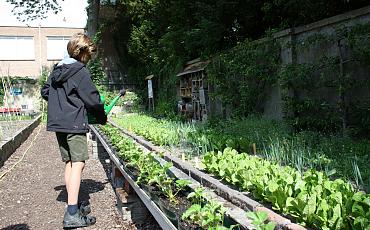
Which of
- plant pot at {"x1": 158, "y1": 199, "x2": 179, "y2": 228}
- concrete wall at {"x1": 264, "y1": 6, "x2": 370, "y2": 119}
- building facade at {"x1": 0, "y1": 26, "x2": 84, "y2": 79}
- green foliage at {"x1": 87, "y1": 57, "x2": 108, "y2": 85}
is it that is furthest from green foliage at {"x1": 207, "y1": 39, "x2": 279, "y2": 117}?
building facade at {"x1": 0, "y1": 26, "x2": 84, "y2": 79}

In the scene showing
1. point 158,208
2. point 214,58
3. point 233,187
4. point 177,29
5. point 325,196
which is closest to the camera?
point 325,196

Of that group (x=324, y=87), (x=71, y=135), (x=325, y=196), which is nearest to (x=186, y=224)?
(x=325, y=196)

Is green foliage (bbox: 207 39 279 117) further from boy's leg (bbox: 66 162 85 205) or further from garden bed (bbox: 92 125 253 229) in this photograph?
boy's leg (bbox: 66 162 85 205)

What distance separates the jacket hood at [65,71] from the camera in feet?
10.8

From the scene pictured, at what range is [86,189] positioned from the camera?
15.8ft

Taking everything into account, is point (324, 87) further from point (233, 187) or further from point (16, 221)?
point (16, 221)

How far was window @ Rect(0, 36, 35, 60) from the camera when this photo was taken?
85.8 feet

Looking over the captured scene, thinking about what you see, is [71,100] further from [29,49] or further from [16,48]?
[16,48]

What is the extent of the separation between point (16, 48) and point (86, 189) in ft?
81.0

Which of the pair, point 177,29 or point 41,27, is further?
point 41,27

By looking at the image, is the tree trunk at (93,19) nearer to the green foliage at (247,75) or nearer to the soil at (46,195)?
the green foliage at (247,75)

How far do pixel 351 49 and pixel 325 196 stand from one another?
3.93 metres

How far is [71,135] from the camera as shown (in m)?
3.33

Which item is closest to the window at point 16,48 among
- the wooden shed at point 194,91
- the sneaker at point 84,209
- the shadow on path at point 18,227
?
the wooden shed at point 194,91
